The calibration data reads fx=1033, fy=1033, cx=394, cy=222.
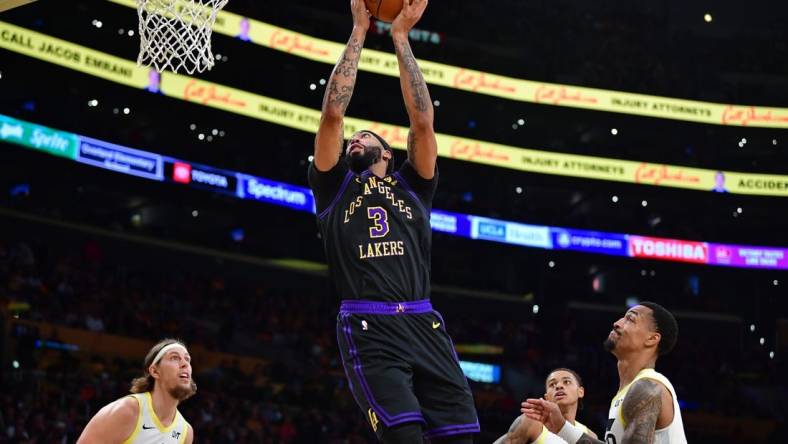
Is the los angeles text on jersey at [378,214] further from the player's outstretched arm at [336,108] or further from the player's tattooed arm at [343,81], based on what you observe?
the player's tattooed arm at [343,81]

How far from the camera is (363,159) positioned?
195 inches

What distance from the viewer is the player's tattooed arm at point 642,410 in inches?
194

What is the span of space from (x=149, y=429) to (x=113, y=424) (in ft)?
0.84

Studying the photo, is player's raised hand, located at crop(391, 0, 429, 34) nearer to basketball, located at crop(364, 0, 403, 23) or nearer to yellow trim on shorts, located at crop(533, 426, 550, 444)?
basketball, located at crop(364, 0, 403, 23)

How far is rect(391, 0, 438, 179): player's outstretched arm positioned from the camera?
499 centimetres

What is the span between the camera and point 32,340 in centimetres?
1702

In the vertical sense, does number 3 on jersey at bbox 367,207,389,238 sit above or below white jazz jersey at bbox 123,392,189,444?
above

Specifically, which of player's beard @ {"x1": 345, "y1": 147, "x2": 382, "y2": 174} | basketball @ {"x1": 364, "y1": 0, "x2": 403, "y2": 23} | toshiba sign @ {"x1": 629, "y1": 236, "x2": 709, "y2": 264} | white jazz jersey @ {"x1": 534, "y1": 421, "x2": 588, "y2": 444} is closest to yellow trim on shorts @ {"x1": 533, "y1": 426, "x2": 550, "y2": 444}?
white jazz jersey @ {"x1": 534, "y1": 421, "x2": 588, "y2": 444}

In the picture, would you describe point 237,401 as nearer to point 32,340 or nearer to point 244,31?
point 32,340

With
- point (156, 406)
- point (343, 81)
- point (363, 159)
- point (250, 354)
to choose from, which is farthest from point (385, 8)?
point (250, 354)

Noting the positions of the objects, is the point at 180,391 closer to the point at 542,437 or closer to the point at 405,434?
the point at 542,437

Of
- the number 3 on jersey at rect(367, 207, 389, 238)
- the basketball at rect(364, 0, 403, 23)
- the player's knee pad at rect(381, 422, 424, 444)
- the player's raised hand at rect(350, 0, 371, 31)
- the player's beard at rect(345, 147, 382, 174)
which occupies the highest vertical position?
the basketball at rect(364, 0, 403, 23)

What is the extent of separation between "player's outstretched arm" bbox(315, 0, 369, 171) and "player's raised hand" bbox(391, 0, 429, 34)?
0.18 metres

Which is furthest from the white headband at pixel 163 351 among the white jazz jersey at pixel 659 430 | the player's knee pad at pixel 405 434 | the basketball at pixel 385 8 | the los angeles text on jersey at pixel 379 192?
the white jazz jersey at pixel 659 430
